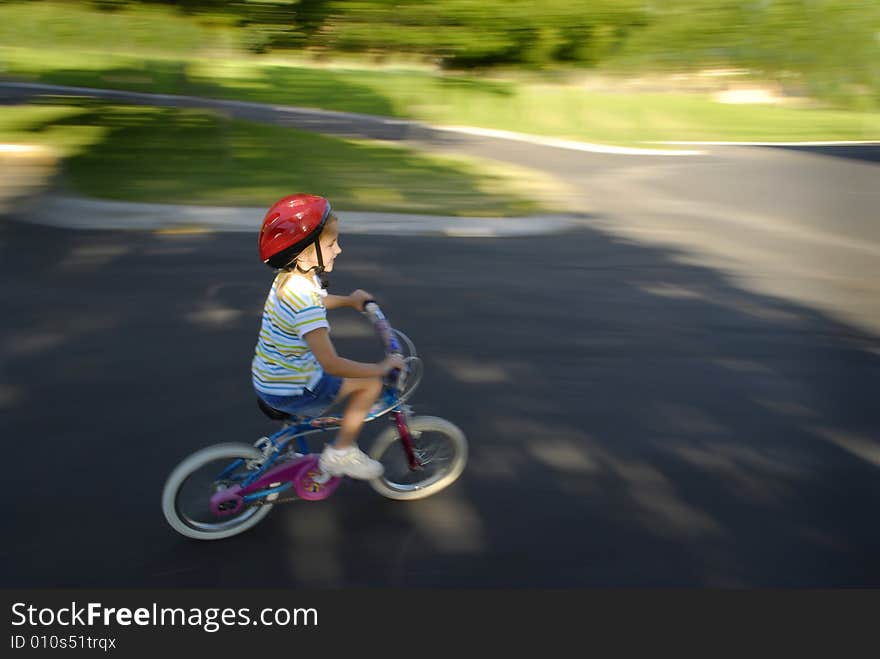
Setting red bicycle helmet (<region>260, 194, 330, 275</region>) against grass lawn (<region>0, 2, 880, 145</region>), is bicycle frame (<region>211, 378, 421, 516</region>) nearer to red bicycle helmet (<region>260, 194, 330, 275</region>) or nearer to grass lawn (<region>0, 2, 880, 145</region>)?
red bicycle helmet (<region>260, 194, 330, 275</region>)

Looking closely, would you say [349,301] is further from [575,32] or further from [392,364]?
[575,32]

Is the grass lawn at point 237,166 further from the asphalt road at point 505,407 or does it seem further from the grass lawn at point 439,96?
the asphalt road at point 505,407

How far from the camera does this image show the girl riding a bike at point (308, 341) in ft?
11.2

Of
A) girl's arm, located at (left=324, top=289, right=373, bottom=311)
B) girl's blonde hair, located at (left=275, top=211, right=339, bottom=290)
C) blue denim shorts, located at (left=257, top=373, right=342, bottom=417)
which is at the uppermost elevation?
girl's blonde hair, located at (left=275, top=211, right=339, bottom=290)

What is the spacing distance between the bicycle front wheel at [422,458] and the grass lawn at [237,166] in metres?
6.79

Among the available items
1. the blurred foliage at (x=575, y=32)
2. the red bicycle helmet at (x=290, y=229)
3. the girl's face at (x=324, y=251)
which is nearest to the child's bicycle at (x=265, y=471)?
the girl's face at (x=324, y=251)

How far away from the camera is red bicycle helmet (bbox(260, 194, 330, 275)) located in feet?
11.1

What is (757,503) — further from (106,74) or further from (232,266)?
(106,74)

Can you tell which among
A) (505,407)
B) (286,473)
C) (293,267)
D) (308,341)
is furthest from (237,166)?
(308,341)

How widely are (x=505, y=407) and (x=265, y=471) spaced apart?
2.05 m

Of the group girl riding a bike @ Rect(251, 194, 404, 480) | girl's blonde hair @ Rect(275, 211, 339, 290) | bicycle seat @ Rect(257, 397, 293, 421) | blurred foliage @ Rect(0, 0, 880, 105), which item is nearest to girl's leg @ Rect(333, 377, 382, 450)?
girl riding a bike @ Rect(251, 194, 404, 480)

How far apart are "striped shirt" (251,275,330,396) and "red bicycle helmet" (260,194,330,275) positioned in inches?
4.5

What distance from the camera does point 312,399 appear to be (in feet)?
12.2

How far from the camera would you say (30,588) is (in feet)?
11.7
